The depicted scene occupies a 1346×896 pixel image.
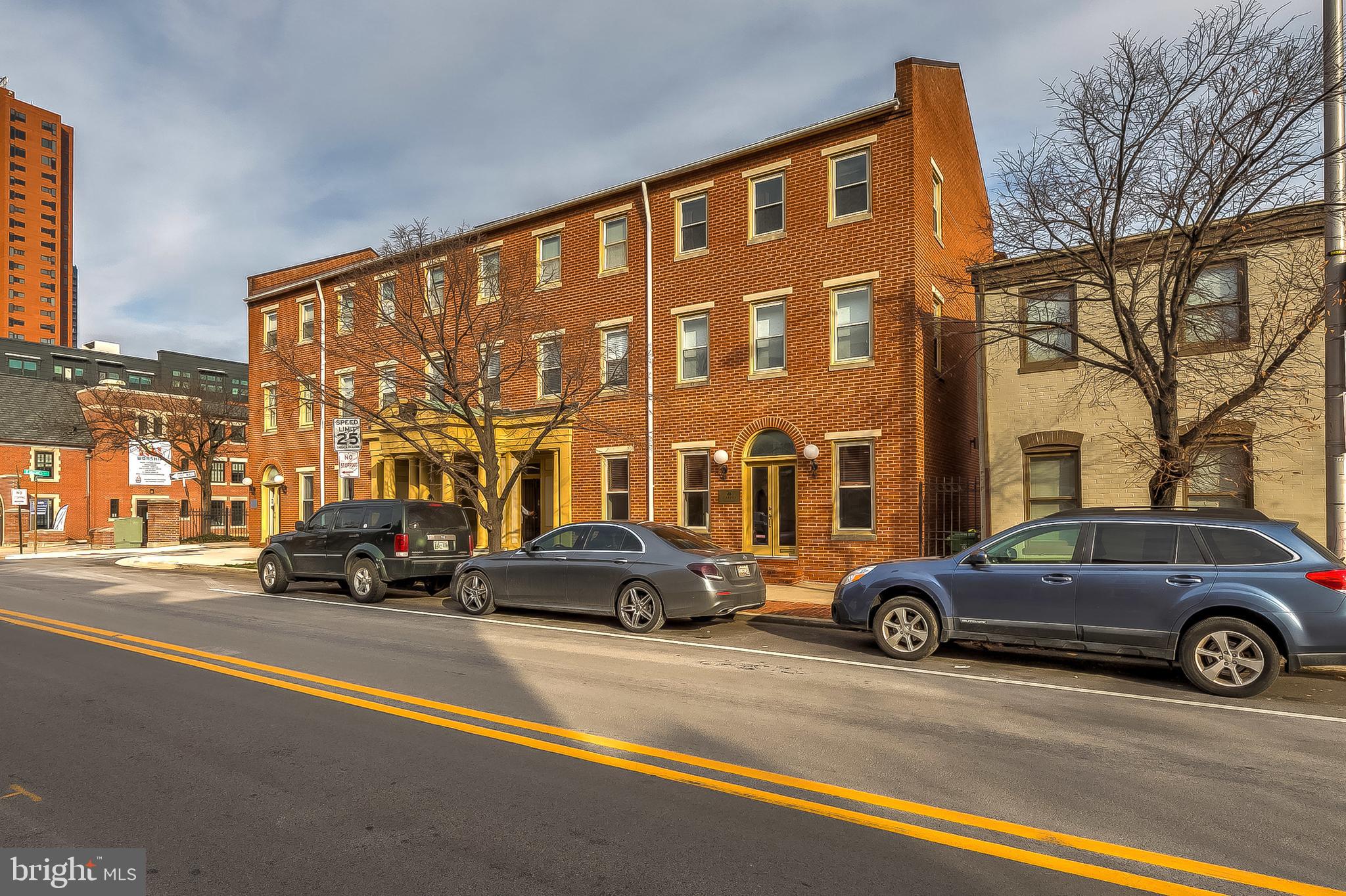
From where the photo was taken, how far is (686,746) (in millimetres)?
5785

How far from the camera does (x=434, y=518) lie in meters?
15.2

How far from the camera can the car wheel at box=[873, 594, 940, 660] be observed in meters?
9.22

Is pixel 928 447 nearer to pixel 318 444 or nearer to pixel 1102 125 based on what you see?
pixel 1102 125

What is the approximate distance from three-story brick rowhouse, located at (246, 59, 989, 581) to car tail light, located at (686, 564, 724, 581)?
241 inches

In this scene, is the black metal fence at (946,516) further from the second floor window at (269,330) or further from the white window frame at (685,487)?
the second floor window at (269,330)

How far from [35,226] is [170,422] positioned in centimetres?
9927

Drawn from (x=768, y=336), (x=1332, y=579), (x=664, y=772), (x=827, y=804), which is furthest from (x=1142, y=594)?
(x=768, y=336)

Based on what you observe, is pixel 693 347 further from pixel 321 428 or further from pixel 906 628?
pixel 321 428

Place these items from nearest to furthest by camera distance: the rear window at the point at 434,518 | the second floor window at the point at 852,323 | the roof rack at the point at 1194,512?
the roof rack at the point at 1194,512 < the rear window at the point at 434,518 < the second floor window at the point at 852,323

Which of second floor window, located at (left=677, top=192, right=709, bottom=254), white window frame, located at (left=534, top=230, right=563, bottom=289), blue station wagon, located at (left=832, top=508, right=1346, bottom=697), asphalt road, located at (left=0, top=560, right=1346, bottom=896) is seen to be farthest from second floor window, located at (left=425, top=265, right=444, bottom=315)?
blue station wagon, located at (left=832, top=508, right=1346, bottom=697)

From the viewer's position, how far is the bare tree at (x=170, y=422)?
3741cm

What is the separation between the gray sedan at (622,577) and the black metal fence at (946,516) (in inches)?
216

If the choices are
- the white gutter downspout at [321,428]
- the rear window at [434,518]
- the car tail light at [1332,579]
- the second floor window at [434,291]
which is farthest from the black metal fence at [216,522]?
the car tail light at [1332,579]

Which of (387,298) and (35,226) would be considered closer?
(387,298)
